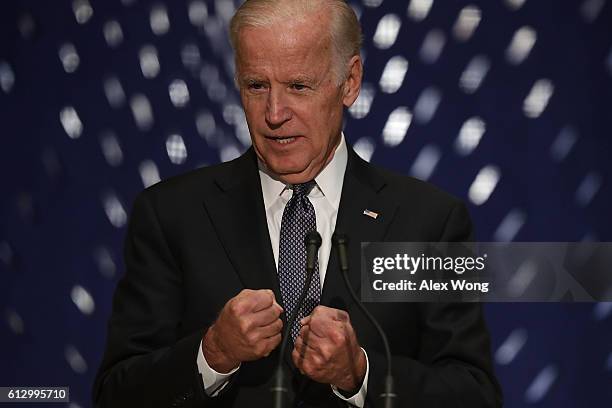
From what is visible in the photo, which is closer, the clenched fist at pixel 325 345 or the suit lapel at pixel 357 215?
the clenched fist at pixel 325 345

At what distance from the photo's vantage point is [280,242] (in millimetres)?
1848

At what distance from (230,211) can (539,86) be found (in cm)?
105

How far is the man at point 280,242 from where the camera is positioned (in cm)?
176

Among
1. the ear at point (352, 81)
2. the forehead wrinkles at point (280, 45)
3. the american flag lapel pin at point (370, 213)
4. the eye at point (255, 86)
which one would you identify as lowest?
the american flag lapel pin at point (370, 213)

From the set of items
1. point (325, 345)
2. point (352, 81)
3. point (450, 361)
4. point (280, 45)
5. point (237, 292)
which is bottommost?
point (450, 361)

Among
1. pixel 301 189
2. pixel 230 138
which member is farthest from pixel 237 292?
pixel 230 138

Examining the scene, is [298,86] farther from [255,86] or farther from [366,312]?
[366,312]

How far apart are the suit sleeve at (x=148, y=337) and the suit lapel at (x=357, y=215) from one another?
0.88 feet

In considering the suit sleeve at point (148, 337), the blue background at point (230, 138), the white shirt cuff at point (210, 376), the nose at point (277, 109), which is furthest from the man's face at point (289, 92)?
the blue background at point (230, 138)

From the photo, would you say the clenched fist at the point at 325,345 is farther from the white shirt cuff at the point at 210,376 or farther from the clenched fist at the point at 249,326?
the white shirt cuff at the point at 210,376

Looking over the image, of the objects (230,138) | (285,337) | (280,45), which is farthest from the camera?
(230,138)

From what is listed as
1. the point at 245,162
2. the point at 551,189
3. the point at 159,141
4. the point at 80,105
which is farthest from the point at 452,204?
the point at 80,105

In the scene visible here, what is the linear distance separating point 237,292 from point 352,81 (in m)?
0.46

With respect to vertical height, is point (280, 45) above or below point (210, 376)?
above
